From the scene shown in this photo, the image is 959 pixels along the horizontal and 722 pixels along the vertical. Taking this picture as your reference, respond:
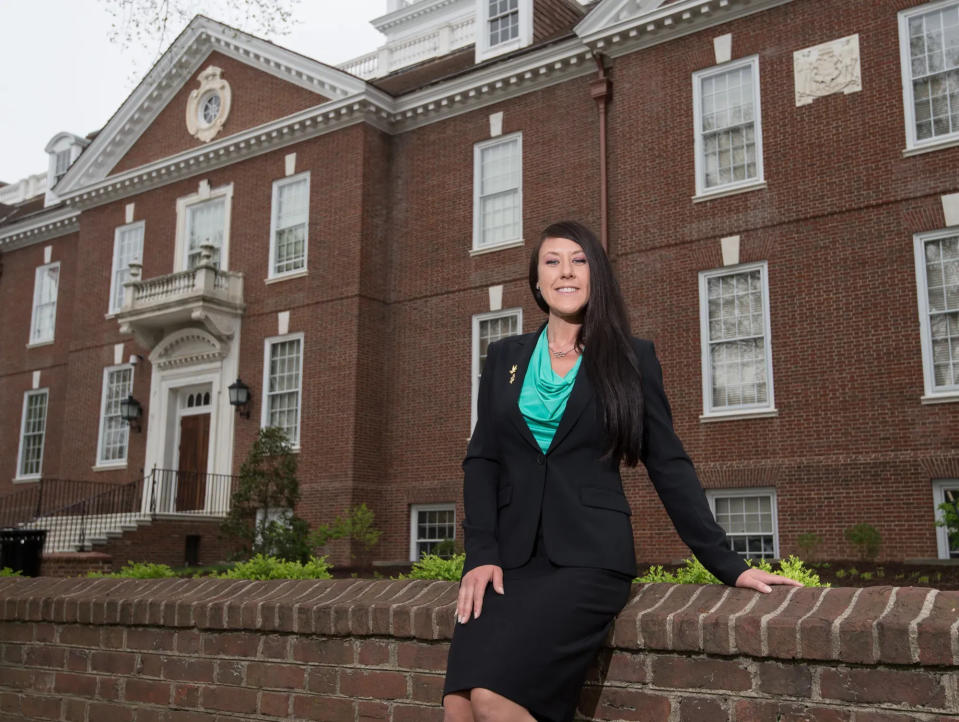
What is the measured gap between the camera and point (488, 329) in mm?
20219

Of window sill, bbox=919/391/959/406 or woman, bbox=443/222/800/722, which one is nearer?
woman, bbox=443/222/800/722

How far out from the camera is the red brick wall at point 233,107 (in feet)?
75.6

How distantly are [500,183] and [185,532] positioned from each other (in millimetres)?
9798

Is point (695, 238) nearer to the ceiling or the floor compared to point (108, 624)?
nearer to the ceiling

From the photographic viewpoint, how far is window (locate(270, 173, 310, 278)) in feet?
73.7

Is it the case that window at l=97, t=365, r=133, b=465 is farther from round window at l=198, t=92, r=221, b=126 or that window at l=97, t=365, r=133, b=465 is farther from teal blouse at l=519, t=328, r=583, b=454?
teal blouse at l=519, t=328, r=583, b=454

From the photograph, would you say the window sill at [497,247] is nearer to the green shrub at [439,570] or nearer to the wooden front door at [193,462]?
the wooden front door at [193,462]

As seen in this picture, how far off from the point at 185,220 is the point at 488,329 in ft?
30.3

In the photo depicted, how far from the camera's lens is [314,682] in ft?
13.7

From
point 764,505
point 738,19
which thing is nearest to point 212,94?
point 738,19

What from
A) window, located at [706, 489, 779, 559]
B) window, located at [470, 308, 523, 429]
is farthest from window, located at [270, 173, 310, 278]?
window, located at [706, 489, 779, 559]

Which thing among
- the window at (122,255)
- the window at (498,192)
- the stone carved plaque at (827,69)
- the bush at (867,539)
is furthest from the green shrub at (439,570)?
the window at (122,255)

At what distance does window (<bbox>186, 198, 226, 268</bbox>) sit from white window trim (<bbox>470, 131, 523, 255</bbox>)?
6871 millimetres

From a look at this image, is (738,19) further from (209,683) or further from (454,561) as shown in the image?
(209,683)
